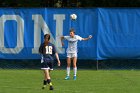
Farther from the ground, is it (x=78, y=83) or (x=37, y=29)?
(x=37, y=29)

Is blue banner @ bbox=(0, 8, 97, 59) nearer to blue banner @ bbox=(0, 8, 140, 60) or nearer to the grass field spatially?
blue banner @ bbox=(0, 8, 140, 60)

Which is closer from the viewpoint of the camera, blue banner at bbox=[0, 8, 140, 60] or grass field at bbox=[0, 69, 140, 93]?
grass field at bbox=[0, 69, 140, 93]

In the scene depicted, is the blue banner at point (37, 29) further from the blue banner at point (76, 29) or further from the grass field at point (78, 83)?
the grass field at point (78, 83)

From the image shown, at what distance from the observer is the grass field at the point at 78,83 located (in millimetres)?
15656

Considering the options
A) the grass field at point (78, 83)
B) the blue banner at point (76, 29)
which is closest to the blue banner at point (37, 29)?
the blue banner at point (76, 29)

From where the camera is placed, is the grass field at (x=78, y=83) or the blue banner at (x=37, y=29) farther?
Answer: the blue banner at (x=37, y=29)

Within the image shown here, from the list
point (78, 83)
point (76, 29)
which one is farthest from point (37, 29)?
point (78, 83)

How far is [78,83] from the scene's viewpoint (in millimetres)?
17844

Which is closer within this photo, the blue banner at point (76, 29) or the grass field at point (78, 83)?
the grass field at point (78, 83)

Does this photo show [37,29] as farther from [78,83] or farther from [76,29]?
[78,83]

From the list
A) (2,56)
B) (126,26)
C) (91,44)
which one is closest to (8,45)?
(2,56)

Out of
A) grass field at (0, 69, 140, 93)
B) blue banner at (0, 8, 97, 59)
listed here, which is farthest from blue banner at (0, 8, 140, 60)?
grass field at (0, 69, 140, 93)

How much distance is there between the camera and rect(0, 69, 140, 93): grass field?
15656mm
